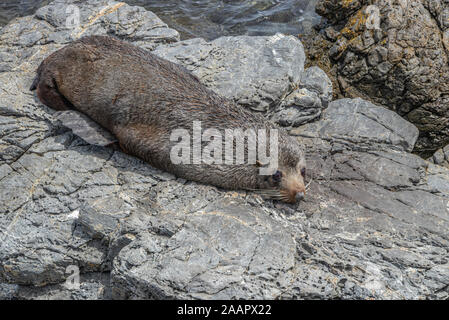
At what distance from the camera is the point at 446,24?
8023mm

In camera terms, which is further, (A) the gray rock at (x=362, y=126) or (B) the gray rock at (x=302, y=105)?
(B) the gray rock at (x=302, y=105)

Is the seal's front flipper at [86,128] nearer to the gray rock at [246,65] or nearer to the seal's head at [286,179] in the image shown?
the gray rock at [246,65]

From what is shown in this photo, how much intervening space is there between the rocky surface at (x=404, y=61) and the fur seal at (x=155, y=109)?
278 centimetres

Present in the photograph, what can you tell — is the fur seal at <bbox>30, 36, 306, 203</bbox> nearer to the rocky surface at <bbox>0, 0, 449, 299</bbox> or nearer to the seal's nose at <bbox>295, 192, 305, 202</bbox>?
the seal's nose at <bbox>295, 192, 305, 202</bbox>

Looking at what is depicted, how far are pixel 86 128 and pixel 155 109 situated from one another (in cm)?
100

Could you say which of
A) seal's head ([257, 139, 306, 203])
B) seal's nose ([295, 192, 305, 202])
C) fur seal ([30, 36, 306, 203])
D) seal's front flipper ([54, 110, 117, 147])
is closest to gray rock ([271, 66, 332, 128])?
fur seal ([30, 36, 306, 203])

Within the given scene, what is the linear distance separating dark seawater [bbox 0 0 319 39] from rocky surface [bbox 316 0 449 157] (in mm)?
3037

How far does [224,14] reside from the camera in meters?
11.9

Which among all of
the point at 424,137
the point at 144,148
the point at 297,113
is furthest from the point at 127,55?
the point at 424,137

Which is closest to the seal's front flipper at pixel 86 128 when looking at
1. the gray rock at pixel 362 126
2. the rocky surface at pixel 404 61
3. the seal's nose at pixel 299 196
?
the seal's nose at pixel 299 196

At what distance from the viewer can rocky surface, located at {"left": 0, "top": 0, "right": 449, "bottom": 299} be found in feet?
15.3

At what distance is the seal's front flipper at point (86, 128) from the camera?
6.16 meters

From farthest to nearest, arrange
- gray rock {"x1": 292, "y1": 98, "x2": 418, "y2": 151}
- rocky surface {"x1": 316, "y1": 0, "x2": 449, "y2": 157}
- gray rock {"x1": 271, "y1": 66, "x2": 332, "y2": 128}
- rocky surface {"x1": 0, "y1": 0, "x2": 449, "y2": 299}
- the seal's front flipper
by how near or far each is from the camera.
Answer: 1. rocky surface {"x1": 316, "y1": 0, "x2": 449, "y2": 157}
2. gray rock {"x1": 271, "y1": 66, "x2": 332, "y2": 128}
3. gray rock {"x1": 292, "y1": 98, "x2": 418, "y2": 151}
4. the seal's front flipper
5. rocky surface {"x1": 0, "y1": 0, "x2": 449, "y2": 299}

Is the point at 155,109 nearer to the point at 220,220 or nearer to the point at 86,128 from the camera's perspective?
the point at 86,128
